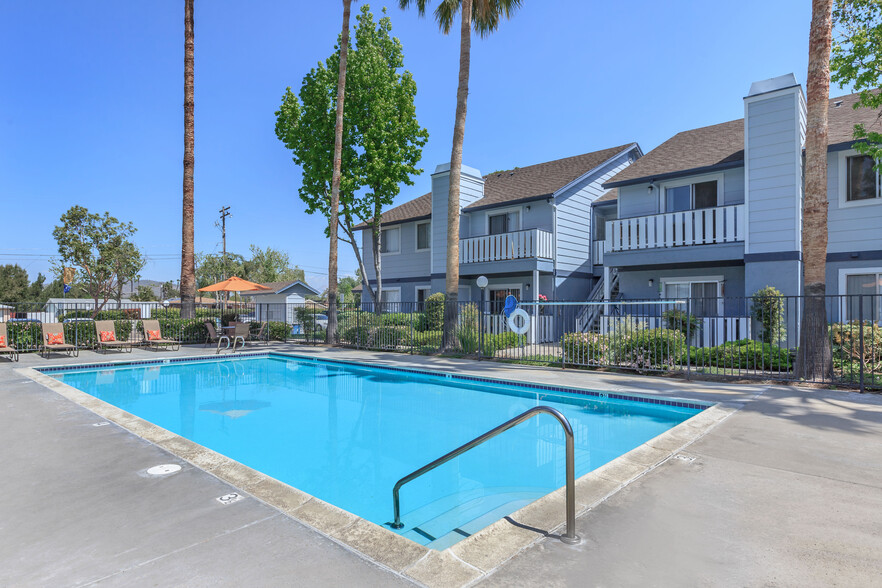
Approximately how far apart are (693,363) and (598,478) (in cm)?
996

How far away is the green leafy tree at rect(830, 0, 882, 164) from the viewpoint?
10.7 metres

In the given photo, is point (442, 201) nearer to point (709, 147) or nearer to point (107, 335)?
point (709, 147)

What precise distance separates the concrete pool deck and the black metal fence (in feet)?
16.8

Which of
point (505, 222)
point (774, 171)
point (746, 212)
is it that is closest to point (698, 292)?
point (746, 212)

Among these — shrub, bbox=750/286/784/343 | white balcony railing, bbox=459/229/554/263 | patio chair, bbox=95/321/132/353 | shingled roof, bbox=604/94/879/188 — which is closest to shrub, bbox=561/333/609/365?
shrub, bbox=750/286/784/343

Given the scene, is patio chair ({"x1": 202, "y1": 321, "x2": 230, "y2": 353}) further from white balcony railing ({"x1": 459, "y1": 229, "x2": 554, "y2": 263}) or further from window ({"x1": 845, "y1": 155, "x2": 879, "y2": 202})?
window ({"x1": 845, "y1": 155, "x2": 879, "y2": 202})

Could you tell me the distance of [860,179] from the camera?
43.9 feet

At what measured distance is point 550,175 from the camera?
22.2 meters

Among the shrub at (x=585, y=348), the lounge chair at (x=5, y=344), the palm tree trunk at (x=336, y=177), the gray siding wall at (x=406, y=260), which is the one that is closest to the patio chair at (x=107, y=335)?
the lounge chair at (x=5, y=344)

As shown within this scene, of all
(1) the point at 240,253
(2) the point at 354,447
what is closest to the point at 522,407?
(2) the point at 354,447

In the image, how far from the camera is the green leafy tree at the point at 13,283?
60906 millimetres

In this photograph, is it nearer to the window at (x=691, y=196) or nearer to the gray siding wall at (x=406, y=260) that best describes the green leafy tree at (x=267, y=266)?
the gray siding wall at (x=406, y=260)

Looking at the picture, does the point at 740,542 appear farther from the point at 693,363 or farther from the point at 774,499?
the point at 693,363

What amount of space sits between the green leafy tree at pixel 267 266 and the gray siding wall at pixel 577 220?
45536mm
